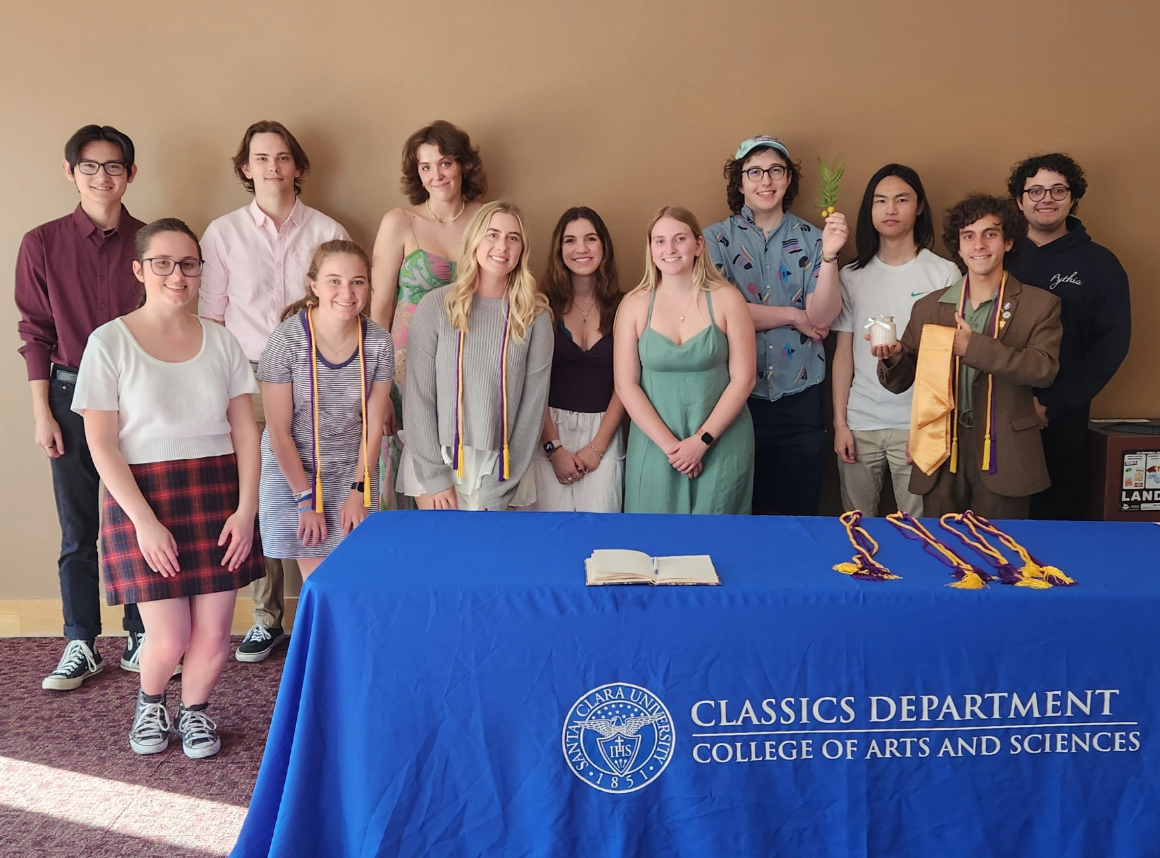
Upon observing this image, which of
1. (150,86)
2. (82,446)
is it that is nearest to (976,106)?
(150,86)

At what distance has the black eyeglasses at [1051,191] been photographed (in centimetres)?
321

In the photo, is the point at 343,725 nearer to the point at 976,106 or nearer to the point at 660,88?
the point at 660,88

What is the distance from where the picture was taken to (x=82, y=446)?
3.20 meters

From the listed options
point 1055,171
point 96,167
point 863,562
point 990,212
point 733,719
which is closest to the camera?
point 733,719

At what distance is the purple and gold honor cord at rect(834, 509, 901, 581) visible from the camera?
1.75 m

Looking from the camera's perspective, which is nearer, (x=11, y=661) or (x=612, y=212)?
(x=11, y=661)

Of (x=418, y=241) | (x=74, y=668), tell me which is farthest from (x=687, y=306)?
(x=74, y=668)

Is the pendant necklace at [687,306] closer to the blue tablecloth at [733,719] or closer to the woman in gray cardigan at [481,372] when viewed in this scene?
the woman in gray cardigan at [481,372]

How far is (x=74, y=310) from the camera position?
315cm

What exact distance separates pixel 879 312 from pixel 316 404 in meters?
2.01

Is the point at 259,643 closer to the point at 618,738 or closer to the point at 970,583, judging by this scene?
the point at 618,738

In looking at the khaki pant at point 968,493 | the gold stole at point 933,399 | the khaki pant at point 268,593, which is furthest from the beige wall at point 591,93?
the khaki pant at point 968,493

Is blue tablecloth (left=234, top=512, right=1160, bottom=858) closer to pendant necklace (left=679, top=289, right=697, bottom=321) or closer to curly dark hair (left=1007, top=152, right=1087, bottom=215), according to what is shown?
pendant necklace (left=679, top=289, right=697, bottom=321)

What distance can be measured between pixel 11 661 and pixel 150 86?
2.27 meters
